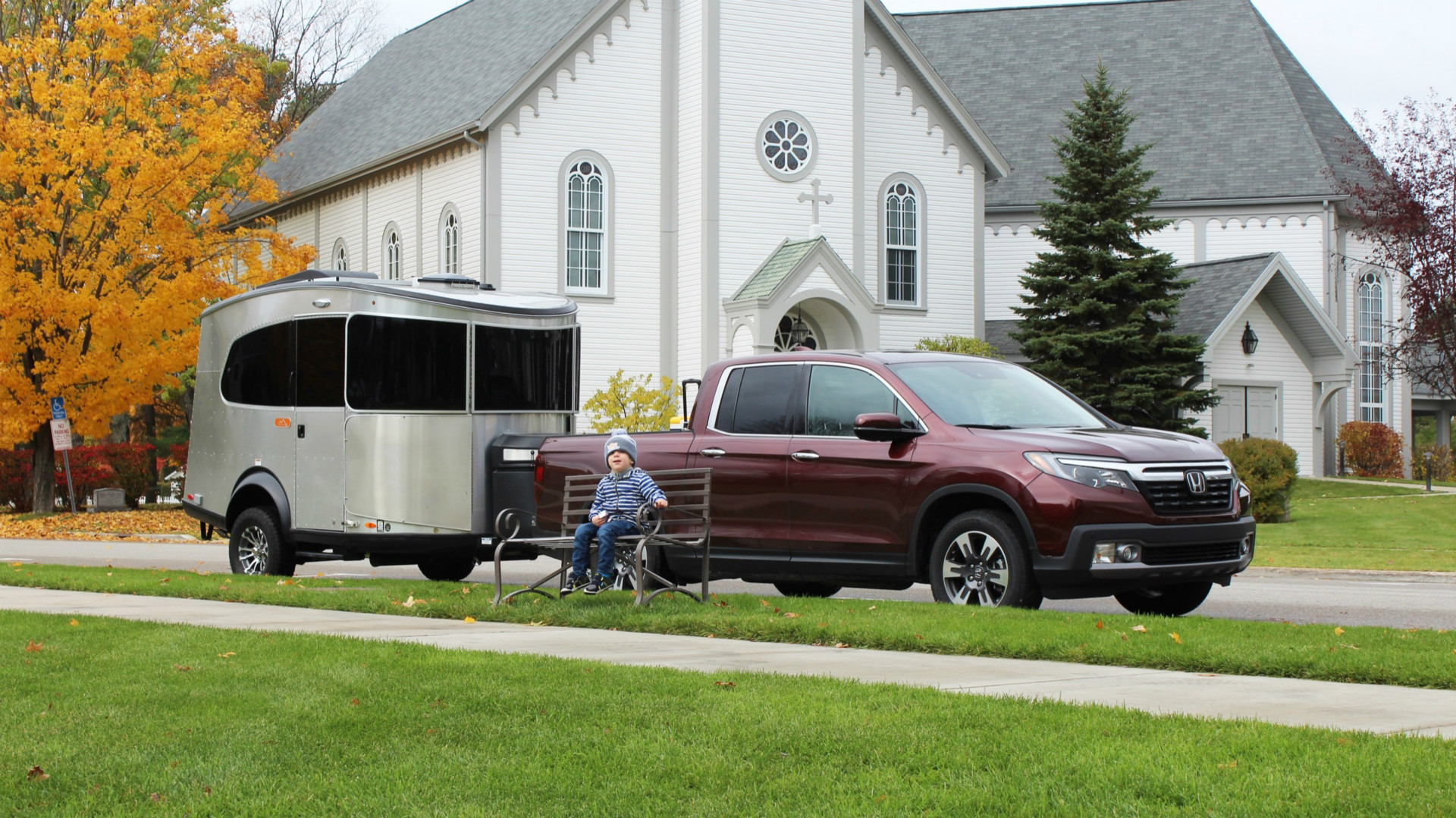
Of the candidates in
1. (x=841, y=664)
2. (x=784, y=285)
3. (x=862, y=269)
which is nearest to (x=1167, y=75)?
(x=862, y=269)

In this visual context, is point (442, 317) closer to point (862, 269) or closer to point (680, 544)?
point (680, 544)

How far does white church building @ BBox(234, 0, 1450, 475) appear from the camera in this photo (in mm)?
29672

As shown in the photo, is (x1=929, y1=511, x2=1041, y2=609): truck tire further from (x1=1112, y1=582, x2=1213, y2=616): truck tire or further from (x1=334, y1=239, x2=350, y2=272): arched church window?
(x1=334, y1=239, x2=350, y2=272): arched church window

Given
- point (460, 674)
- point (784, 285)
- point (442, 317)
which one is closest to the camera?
point (460, 674)

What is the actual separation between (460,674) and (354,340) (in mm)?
7556

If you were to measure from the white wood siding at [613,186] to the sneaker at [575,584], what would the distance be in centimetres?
1782

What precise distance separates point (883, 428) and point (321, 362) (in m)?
6.30

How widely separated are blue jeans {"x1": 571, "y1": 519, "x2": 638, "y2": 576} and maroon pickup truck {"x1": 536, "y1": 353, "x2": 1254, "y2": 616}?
110 cm

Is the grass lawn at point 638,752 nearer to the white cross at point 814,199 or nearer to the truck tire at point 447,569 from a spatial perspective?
the truck tire at point 447,569

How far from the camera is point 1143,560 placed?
10.3m

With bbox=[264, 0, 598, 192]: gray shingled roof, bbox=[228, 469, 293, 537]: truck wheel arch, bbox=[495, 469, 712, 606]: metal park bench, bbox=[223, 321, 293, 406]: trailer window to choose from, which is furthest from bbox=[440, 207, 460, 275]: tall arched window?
bbox=[495, 469, 712, 606]: metal park bench

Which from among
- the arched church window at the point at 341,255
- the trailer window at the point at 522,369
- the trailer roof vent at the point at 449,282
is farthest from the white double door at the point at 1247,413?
the trailer roof vent at the point at 449,282

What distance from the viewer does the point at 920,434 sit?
11.2 m

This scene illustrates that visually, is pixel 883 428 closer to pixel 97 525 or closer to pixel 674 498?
pixel 674 498
